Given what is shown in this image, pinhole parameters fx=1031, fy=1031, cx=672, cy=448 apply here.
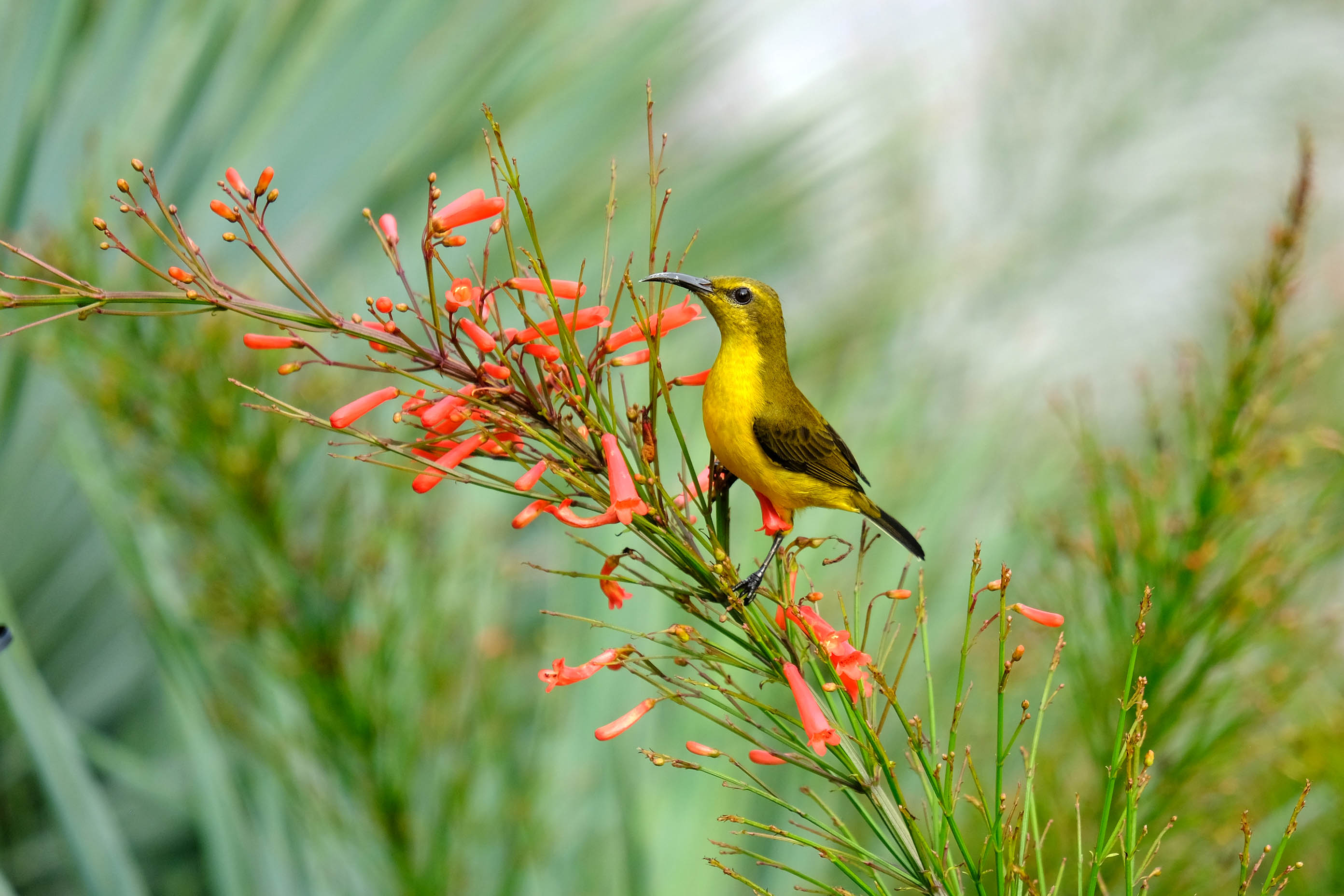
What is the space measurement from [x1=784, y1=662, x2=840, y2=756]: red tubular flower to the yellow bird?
0.15 metres

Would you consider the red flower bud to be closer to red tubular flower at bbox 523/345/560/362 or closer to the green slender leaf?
red tubular flower at bbox 523/345/560/362

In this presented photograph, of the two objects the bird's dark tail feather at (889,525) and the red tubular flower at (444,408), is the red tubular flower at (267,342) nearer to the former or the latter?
the red tubular flower at (444,408)

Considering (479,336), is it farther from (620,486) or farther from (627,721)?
(627,721)

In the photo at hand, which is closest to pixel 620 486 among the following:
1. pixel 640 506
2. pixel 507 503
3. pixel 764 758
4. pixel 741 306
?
pixel 640 506

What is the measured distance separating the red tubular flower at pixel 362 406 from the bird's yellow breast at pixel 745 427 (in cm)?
28

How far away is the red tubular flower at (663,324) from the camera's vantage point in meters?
0.76

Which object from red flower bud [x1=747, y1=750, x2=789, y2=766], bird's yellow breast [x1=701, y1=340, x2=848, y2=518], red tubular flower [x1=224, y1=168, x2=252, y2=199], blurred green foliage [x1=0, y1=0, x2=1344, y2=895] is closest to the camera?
red tubular flower [x1=224, y1=168, x2=252, y2=199]

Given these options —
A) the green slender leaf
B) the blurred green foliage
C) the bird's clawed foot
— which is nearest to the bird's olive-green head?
the bird's clawed foot

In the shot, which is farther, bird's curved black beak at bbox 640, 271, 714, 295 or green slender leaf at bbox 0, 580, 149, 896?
green slender leaf at bbox 0, 580, 149, 896

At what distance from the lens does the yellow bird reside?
2.96 feet

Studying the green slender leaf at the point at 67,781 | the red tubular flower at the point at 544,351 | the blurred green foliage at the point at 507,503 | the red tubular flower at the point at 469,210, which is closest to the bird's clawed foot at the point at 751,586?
the red tubular flower at the point at 544,351

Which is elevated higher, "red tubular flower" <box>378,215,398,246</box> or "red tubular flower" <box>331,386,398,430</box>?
"red tubular flower" <box>378,215,398,246</box>

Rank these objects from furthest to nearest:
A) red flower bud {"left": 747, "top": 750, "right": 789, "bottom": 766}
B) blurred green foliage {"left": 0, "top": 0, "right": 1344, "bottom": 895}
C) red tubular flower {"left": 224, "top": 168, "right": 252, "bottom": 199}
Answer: blurred green foliage {"left": 0, "top": 0, "right": 1344, "bottom": 895} → red flower bud {"left": 747, "top": 750, "right": 789, "bottom": 766} → red tubular flower {"left": 224, "top": 168, "right": 252, "bottom": 199}

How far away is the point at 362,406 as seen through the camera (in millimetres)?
723
